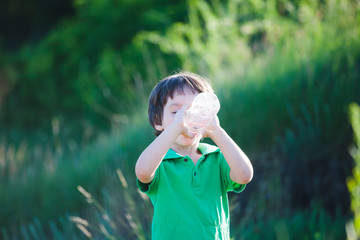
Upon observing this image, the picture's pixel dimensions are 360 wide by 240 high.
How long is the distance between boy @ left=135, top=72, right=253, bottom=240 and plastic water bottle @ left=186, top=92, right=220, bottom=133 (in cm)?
8

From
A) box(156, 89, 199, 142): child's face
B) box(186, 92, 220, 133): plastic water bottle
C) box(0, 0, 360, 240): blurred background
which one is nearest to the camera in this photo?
box(186, 92, 220, 133): plastic water bottle

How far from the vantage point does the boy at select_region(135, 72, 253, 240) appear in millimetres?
1696

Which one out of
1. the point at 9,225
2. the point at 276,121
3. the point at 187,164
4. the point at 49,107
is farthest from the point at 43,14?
the point at 187,164

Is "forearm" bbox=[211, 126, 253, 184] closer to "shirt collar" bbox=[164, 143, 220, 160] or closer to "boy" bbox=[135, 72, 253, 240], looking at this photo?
"boy" bbox=[135, 72, 253, 240]

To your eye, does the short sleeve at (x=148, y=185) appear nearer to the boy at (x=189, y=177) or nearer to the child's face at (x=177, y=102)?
the boy at (x=189, y=177)

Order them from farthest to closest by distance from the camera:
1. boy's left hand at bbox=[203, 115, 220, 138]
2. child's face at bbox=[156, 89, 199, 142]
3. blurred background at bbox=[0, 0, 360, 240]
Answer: blurred background at bbox=[0, 0, 360, 240] → child's face at bbox=[156, 89, 199, 142] → boy's left hand at bbox=[203, 115, 220, 138]

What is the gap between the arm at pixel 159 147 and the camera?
1612mm

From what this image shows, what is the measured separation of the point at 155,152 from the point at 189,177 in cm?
23

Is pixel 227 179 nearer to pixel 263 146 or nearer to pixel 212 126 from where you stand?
pixel 212 126

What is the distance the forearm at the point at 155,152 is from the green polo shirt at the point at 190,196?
13 centimetres

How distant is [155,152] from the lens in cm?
164

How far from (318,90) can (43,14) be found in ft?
37.3

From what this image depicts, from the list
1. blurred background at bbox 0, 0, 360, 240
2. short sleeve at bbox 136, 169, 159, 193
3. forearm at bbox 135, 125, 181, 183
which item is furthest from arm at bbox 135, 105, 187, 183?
blurred background at bbox 0, 0, 360, 240

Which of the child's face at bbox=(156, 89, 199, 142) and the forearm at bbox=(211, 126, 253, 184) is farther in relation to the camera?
the child's face at bbox=(156, 89, 199, 142)
